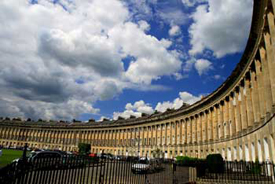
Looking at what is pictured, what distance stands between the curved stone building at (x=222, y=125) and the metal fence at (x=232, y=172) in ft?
10.7

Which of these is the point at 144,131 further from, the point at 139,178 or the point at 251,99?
the point at 139,178

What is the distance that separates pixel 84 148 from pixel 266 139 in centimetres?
6225

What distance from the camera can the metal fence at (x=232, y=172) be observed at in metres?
15.2

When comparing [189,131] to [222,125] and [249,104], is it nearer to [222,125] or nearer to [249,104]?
[222,125]

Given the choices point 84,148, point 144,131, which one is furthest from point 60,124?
point 144,131

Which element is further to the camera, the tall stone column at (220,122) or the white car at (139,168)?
the tall stone column at (220,122)

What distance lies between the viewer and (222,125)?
39188mm

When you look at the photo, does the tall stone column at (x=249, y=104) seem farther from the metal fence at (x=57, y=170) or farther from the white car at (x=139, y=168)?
the metal fence at (x=57, y=170)

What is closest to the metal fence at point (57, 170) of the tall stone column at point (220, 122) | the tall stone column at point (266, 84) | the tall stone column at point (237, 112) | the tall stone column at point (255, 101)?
the tall stone column at point (266, 84)

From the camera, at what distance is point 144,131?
77.0 m

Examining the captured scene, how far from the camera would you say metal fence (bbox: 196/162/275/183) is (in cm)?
1518

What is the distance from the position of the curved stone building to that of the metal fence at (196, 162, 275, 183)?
3263 millimetres

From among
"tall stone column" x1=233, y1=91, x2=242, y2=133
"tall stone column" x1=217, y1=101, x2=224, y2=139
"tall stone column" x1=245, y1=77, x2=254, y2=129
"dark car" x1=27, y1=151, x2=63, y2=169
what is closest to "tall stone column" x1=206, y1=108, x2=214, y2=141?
"tall stone column" x1=217, y1=101, x2=224, y2=139

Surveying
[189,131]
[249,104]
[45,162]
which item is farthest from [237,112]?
[45,162]
